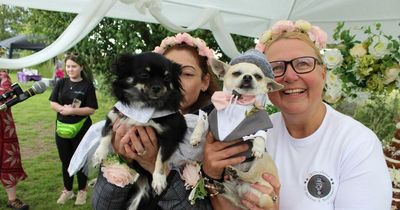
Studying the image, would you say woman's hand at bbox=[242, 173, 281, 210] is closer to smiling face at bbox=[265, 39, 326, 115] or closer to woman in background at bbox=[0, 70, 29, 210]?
smiling face at bbox=[265, 39, 326, 115]

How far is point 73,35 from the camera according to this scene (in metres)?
2.46

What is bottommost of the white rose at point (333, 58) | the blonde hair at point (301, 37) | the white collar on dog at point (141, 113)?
the white collar on dog at point (141, 113)

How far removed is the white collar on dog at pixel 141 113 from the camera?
1526mm

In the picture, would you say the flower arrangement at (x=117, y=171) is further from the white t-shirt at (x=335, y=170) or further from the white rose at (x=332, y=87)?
the white rose at (x=332, y=87)

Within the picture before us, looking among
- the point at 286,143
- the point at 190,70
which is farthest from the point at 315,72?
the point at 190,70

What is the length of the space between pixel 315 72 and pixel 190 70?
0.60 m

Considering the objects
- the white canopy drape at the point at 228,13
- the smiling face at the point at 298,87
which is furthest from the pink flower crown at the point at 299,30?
the white canopy drape at the point at 228,13

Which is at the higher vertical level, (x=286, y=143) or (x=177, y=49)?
(x=177, y=49)

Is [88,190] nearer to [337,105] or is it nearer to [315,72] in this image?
[337,105]

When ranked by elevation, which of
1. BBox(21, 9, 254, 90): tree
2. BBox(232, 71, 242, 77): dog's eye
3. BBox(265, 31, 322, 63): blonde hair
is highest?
BBox(21, 9, 254, 90): tree

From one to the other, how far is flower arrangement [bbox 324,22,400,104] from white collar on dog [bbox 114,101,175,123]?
3.87 feet

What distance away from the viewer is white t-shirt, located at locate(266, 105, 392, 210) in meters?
1.29

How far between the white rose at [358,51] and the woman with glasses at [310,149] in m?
0.84

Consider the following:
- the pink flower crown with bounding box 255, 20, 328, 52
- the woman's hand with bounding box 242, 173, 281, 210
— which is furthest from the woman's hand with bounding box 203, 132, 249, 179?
the pink flower crown with bounding box 255, 20, 328, 52
